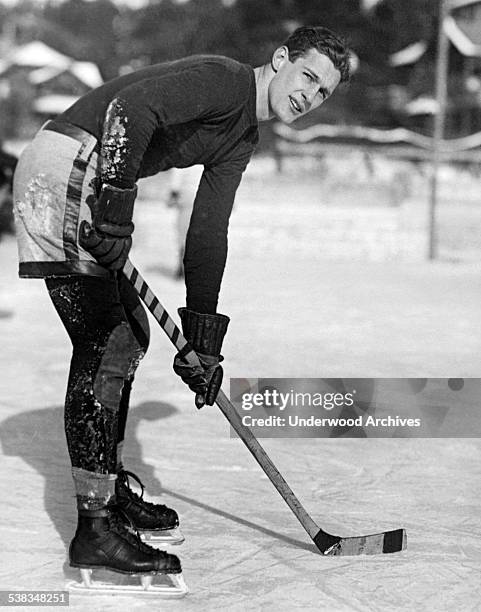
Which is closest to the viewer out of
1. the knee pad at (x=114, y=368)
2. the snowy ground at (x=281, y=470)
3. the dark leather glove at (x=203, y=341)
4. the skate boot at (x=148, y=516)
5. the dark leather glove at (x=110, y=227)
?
the dark leather glove at (x=110, y=227)

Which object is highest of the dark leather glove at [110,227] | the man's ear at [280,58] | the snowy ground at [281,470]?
the man's ear at [280,58]

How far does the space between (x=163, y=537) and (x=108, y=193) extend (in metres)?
0.98

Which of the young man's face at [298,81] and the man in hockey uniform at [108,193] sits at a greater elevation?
the young man's face at [298,81]

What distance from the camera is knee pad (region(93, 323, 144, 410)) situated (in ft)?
7.70

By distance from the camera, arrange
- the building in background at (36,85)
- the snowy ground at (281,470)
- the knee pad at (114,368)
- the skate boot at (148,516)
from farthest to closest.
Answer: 1. the building in background at (36,85)
2. the skate boot at (148,516)
3. the snowy ground at (281,470)
4. the knee pad at (114,368)

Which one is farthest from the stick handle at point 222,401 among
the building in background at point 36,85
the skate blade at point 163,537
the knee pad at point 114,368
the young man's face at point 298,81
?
the building in background at point 36,85

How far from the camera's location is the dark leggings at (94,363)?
2.35m

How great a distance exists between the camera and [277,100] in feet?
7.99

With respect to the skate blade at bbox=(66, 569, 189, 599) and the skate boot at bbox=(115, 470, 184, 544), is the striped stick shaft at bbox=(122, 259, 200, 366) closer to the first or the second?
the skate boot at bbox=(115, 470, 184, 544)

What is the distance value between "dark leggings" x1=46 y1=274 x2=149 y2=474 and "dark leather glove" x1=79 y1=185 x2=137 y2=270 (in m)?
0.09

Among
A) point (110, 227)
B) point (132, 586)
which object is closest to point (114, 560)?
point (132, 586)

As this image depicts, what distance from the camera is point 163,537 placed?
107 inches

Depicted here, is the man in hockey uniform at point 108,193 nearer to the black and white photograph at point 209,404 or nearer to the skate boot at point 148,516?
the black and white photograph at point 209,404

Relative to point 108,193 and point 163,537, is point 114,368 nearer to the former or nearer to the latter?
point 108,193
